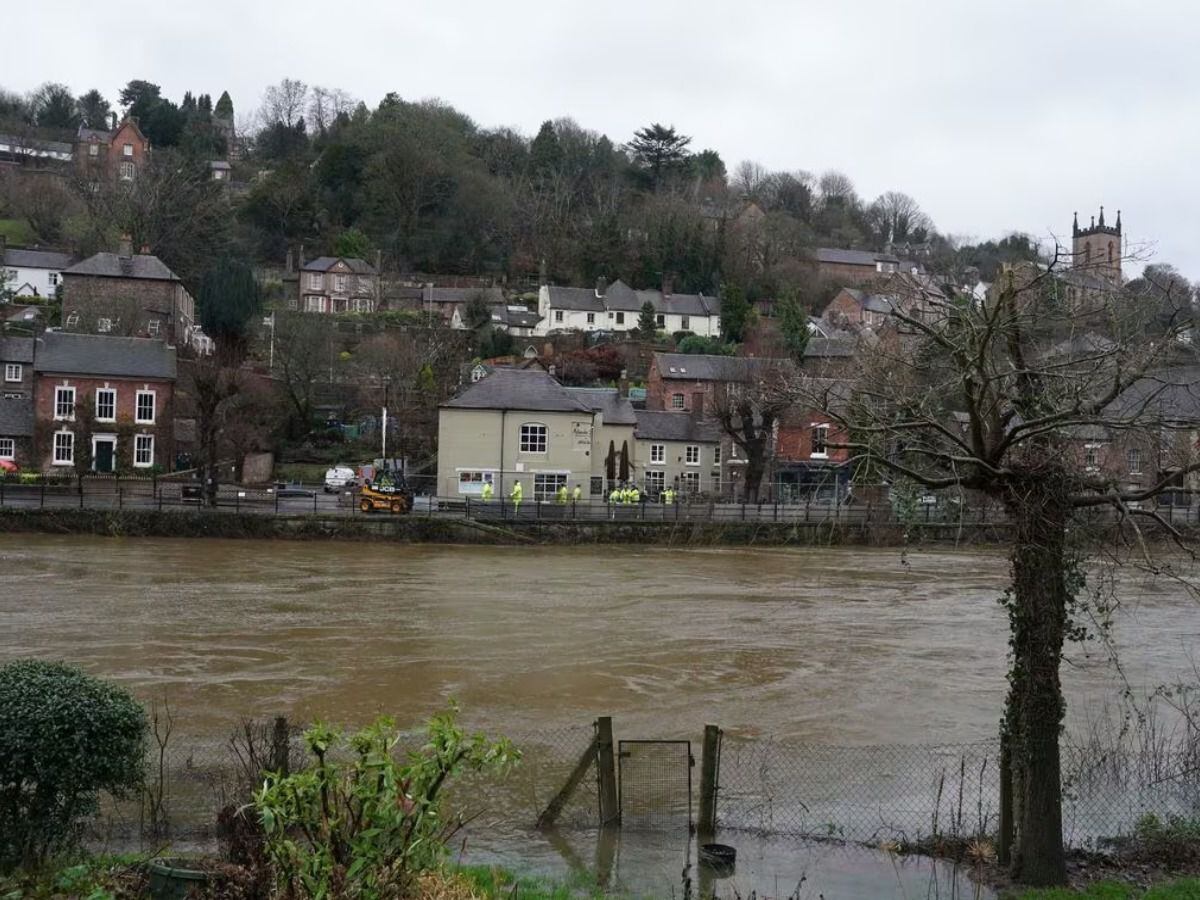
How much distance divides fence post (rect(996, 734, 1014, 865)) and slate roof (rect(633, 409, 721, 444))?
44.9m

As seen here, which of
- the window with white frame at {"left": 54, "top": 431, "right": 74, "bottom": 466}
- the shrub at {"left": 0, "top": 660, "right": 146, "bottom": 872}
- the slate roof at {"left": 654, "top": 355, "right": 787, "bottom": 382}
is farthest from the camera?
the slate roof at {"left": 654, "top": 355, "right": 787, "bottom": 382}

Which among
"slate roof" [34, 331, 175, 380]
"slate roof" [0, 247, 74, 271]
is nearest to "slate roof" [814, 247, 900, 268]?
"slate roof" [0, 247, 74, 271]

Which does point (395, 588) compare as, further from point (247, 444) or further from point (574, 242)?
point (574, 242)

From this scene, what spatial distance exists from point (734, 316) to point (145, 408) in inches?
1516

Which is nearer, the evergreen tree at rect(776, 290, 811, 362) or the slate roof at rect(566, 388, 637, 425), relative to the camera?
the slate roof at rect(566, 388, 637, 425)

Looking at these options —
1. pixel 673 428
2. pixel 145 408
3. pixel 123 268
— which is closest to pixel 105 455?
pixel 145 408

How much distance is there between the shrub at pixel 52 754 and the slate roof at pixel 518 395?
128 ft

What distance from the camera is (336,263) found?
80500mm

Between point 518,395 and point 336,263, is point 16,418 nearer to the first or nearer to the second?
point 518,395

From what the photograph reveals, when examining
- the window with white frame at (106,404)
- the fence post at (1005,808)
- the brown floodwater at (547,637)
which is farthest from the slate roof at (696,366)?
the fence post at (1005,808)

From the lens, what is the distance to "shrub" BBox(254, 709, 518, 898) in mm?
5516

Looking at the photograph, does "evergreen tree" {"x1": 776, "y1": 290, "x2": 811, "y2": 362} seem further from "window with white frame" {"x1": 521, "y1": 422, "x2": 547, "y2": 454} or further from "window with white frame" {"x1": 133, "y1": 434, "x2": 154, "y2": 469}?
"window with white frame" {"x1": 133, "y1": 434, "x2": 154, "y2": 469}

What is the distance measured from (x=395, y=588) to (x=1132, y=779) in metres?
19.5

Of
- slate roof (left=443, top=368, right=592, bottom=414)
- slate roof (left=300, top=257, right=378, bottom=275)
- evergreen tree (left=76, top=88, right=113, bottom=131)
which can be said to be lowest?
slate roof (left=443, top=368, right=592, bottom=414)
